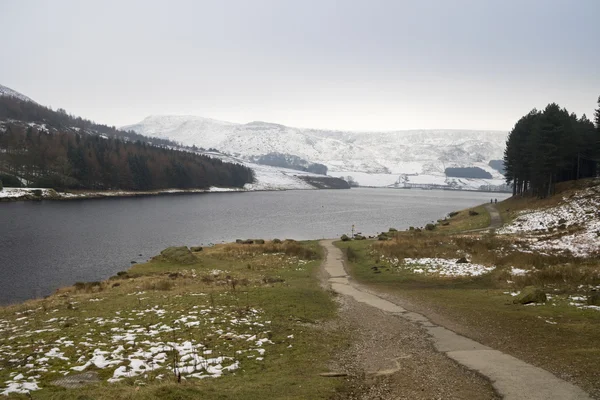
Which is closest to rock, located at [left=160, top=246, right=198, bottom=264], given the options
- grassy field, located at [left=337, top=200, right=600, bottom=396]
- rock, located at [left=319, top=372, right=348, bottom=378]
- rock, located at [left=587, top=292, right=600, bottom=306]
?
grassy field, located at [left=337, top=200, right=600, bottom=396]

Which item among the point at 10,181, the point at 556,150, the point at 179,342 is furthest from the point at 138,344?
the point at 10,181

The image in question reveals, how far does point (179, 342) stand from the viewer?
15.2 m

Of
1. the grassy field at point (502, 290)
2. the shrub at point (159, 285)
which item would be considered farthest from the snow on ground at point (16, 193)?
the grassy field at point (502, 290)

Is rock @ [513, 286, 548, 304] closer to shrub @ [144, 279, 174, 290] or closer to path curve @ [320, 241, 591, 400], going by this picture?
path curve @ [320, 241, 591, 400]

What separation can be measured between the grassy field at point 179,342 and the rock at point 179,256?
45.8ft

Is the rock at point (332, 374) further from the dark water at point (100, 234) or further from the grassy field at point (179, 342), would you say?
the dark water at point (100, 234)

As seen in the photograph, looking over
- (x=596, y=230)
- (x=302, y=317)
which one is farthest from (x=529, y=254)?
(x=302, y=317)

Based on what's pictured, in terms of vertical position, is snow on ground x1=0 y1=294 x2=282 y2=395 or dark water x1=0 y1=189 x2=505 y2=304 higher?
snow on ground x1=0 y1=294 x2=282 y2=395

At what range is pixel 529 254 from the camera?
34.5 meters

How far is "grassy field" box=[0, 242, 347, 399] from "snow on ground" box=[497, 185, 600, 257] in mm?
27153

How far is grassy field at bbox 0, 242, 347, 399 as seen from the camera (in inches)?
430

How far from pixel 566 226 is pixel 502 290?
35.2 m

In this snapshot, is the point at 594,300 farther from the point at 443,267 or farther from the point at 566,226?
the point at 566,226

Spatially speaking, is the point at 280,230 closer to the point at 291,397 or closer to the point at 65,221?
the point at 65,221
